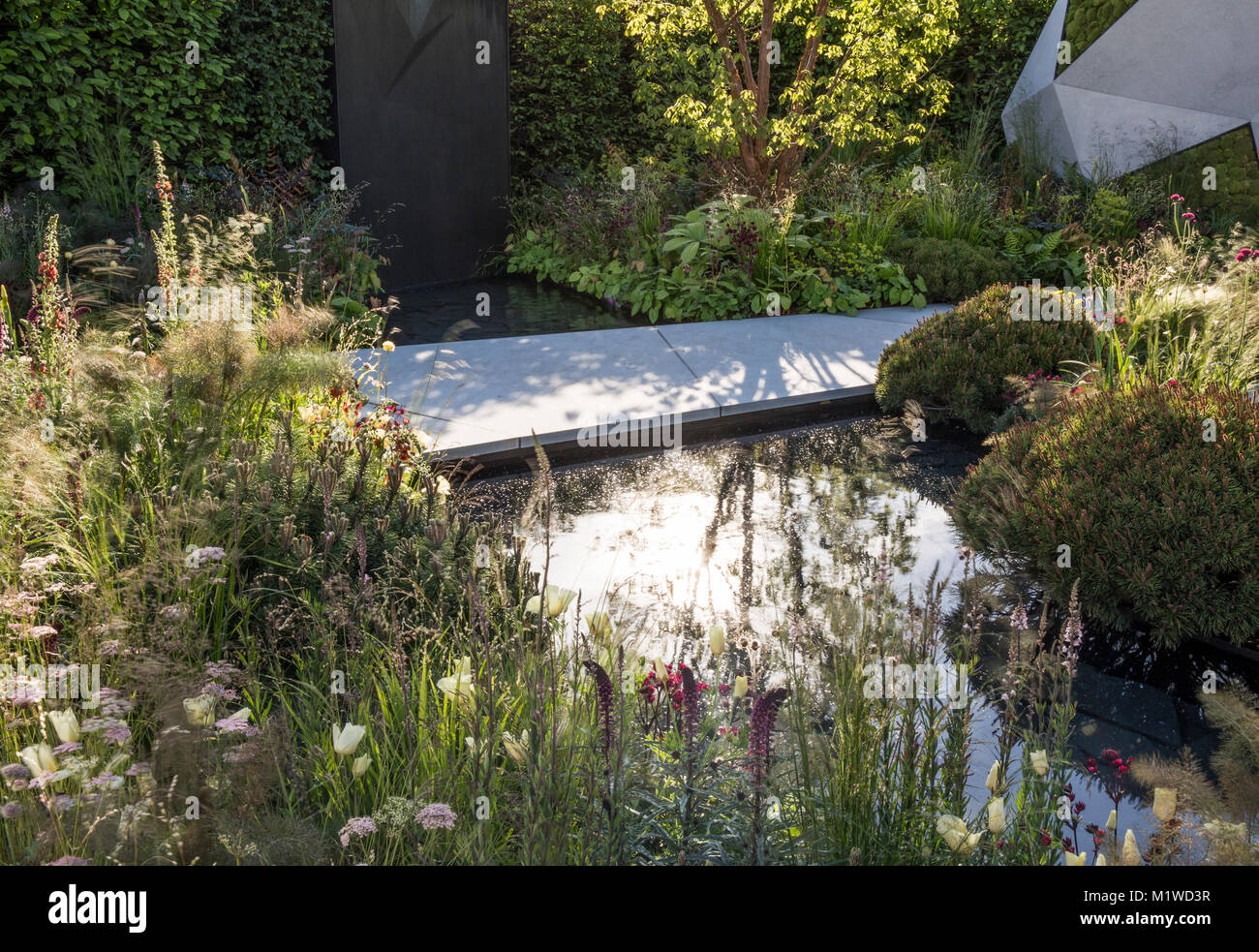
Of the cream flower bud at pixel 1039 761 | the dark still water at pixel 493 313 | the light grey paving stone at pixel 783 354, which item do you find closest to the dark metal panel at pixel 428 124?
the dark still water at pixel 493 313

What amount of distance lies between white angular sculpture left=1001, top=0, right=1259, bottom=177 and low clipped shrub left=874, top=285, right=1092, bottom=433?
19.2 feet

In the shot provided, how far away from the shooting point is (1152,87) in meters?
11.0

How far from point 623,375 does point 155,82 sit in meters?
4.59

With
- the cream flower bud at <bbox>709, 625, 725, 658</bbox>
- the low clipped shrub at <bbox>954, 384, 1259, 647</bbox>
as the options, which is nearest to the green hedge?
the low clipped shrub at <bbox>954, 384, 1259, 647</bbox>

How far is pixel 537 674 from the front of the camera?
1.98 metres

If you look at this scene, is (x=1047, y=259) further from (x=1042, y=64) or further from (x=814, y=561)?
(x=814, y=561)

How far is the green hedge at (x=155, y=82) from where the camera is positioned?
23.5 feet

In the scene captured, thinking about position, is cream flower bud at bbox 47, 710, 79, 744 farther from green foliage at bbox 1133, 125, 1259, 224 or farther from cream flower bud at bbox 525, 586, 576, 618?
green foliage at bbox 1133, 125, 1259, 224

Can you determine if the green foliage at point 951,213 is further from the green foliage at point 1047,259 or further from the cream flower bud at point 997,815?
the cream flower bud at point 997,815

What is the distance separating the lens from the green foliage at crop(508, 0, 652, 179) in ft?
38.5

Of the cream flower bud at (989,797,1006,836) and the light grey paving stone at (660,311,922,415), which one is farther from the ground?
the light grey paving stone at (660,311,922,415)

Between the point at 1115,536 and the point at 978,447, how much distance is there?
2.45 m

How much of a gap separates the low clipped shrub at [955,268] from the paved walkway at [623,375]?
1.00 metres

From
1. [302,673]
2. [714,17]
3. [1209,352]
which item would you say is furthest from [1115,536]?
[714,17]
